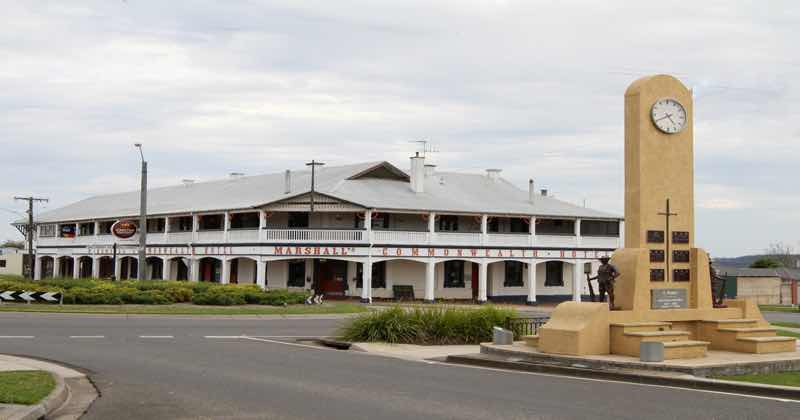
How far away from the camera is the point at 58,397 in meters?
12.7

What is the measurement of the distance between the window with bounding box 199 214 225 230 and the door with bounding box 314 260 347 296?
8.39 m

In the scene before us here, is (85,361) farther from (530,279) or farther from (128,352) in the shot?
(530,279)

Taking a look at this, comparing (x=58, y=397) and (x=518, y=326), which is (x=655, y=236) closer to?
(x=518, y=326)

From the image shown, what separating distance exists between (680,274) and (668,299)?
2.49 ft

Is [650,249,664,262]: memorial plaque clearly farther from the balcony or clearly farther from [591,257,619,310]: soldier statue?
the balcony

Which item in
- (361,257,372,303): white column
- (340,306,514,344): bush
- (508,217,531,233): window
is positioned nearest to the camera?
(340,306,514,344): bush

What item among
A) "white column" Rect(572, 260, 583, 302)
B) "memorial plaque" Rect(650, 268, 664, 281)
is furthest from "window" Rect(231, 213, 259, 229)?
"memorial plaque" Rect(650, 268, 664, 281)

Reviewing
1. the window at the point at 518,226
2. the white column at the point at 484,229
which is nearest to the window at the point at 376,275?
the white column at the point at 484,229

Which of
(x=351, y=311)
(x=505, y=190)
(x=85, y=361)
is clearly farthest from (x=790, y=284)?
(x=85, y=361)

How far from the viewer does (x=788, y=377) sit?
54.9 ft

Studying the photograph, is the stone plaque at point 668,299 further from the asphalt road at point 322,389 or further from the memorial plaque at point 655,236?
the asphalt road at point 322,389

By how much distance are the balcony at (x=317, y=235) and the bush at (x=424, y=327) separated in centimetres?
2364

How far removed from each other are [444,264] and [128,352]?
112 feet

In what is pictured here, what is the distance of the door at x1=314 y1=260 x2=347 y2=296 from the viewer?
5138 cm
